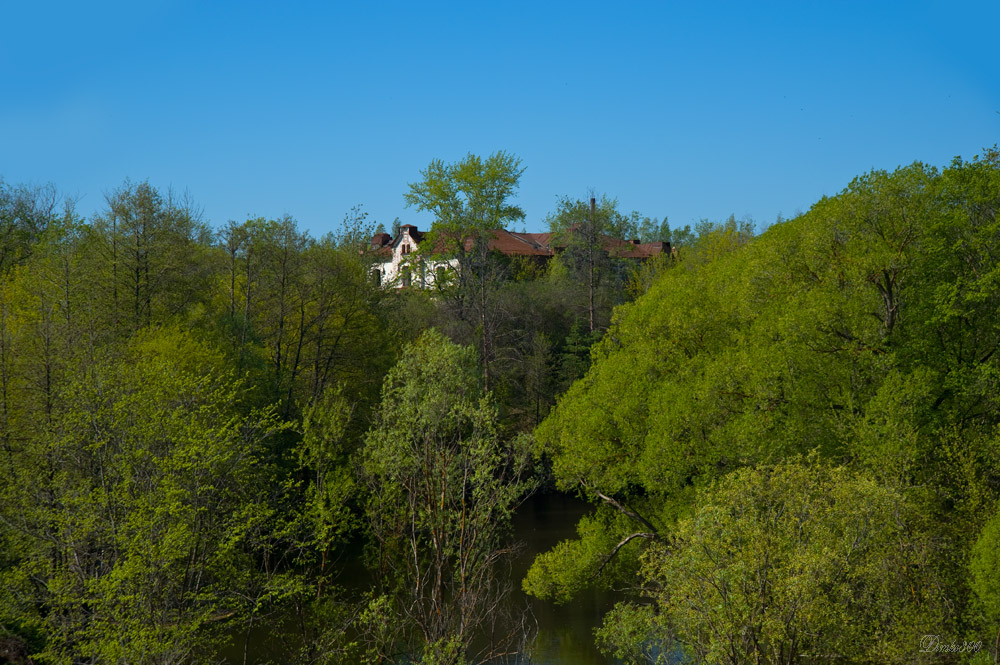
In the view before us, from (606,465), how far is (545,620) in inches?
231

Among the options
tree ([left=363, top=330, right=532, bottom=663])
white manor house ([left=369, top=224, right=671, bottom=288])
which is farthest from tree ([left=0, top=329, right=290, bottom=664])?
white manor house ([left=369, top=224, right=671, bottom=288])

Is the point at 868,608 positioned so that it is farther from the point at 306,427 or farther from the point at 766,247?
the point at 306,427

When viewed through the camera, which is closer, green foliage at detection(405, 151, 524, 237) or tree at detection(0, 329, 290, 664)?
tree at detection(0, 329, 290, 664)

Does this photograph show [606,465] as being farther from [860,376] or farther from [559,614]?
[860,376]

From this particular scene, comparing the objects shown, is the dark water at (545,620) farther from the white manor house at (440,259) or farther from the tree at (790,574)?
the white manor house at (440,259)

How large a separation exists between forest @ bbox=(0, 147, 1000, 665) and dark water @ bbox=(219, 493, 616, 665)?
0.54 m

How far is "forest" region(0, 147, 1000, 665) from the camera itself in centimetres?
1653

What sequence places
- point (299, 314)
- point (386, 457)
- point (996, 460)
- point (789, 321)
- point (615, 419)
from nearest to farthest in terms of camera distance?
point (996, 460), point (386, 457), point (789, 321), point (615, 419), point (299, 314)

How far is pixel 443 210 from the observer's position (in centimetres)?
5669

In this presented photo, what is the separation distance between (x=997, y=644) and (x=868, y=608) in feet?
9.71

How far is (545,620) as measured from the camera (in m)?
29.3

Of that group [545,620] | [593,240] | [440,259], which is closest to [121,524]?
[545,620]

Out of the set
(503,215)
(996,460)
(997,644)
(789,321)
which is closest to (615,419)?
(789,321)

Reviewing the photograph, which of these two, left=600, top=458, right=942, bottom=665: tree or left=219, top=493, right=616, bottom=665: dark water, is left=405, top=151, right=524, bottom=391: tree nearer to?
left=219, top=493, right=616, bottom=665: dark water
